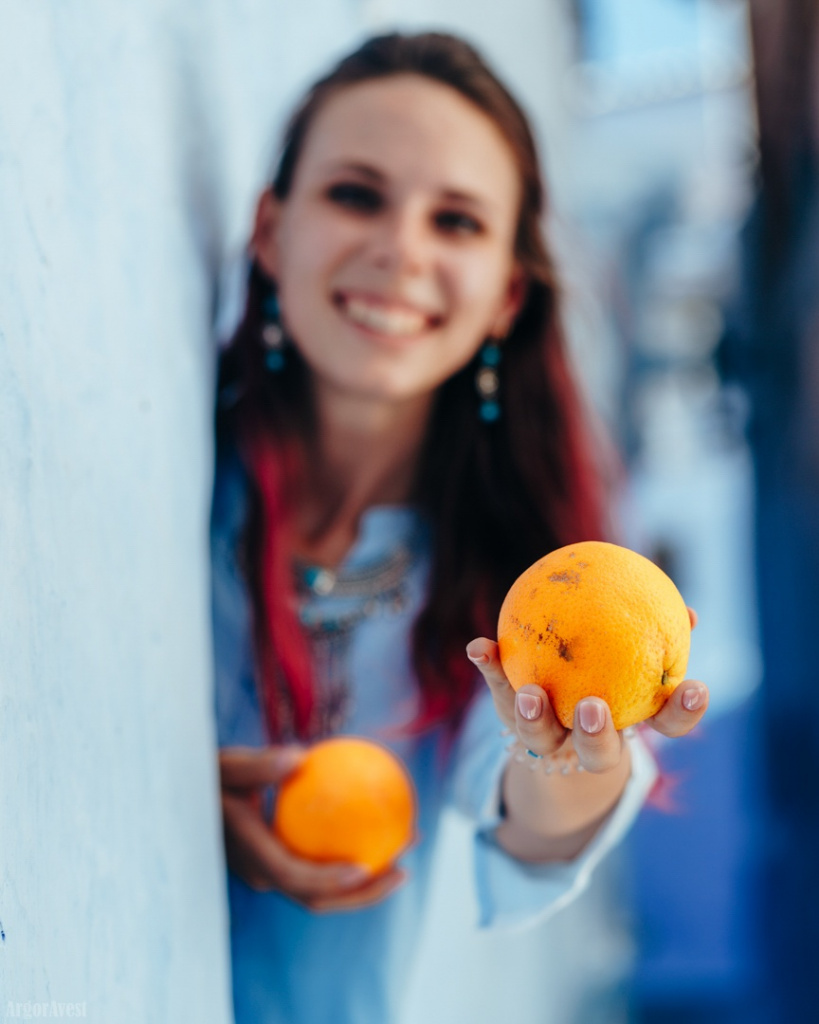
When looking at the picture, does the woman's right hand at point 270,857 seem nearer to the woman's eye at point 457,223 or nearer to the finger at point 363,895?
the finger at point 363,895

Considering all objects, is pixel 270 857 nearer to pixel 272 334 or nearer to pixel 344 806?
pixel 344 806

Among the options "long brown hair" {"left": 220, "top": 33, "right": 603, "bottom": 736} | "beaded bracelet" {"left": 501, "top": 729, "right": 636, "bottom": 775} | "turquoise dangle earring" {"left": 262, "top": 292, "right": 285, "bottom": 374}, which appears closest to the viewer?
"beaded bracelet" {"left": 501, "top": 729, "right": 636, "bottom": 775}

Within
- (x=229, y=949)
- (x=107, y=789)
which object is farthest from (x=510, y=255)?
(x=229, y=949)

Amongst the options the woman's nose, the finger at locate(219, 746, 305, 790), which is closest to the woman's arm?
the finger at locate(219, 746, 305, 790)

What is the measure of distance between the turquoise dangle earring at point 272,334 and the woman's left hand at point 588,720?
733 millimetres

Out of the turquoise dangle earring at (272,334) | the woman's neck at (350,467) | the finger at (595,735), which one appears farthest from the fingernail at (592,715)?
the turquoise dangle earring at (272,334)

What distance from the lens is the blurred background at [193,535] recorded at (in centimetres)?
62

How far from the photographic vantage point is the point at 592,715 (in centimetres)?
56

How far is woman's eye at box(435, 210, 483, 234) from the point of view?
1.09 m

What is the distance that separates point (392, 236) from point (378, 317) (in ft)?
0.30

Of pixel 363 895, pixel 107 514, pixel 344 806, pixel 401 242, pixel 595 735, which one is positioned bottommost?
pixel 363 895

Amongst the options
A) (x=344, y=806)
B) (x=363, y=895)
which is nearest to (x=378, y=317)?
(x=344, y=806)

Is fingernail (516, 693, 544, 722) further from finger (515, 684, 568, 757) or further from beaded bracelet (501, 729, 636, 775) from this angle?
beaded bracelet (501, 729, 636, 775)

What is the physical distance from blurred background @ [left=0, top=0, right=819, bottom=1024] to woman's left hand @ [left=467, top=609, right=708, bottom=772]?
31 cm
